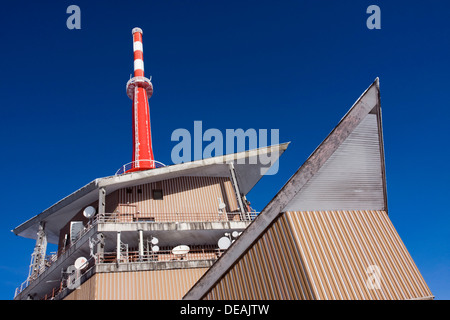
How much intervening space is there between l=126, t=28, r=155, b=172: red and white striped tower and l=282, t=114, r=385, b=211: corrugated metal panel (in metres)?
24.4

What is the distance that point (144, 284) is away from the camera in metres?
20.8

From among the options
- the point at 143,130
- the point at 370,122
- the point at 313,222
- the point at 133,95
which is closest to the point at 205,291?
the point at 313,222

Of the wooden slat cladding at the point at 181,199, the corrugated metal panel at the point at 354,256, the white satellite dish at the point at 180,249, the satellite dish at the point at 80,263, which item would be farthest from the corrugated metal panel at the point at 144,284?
the corrugated metal panel at the point at 354,256

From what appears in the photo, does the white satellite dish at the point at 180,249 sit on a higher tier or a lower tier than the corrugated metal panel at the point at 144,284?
higher

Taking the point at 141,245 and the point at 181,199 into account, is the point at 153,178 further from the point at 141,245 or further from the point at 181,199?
the point at 141,245

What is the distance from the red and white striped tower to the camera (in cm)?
3497

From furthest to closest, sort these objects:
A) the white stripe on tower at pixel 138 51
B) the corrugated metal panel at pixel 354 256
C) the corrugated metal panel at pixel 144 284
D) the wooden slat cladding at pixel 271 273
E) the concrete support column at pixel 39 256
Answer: the white stripe on tower at pixel 138 51 → the concrete support column at pixel 39 256 → the corrugated metal panel at pixel 144 284 → the wooden slat cladding at pixel 271 273 → the corrugated metal panel at pixel 354 256

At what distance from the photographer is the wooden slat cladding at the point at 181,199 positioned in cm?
2584

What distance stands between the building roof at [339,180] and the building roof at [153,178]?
1620cm

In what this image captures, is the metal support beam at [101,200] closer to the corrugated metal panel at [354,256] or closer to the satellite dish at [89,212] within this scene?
the satellite dish at [89,212]

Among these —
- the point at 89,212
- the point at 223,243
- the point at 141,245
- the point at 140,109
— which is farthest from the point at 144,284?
the point at 140,109

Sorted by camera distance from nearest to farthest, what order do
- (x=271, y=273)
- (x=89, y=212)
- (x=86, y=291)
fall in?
(x=271, y=273) → (x=86, y=291) → (x=89, y=212)

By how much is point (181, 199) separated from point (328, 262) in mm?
19495
